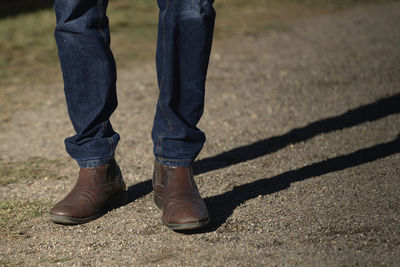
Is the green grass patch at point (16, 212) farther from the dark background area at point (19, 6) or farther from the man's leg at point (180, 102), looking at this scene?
the dark background area at point (19, 6)

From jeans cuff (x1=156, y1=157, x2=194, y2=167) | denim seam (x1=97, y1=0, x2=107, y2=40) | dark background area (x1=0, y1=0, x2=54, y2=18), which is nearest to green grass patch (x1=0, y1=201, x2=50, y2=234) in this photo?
jeans cuff (x1=156, y1=157, x2=194, y2=167)

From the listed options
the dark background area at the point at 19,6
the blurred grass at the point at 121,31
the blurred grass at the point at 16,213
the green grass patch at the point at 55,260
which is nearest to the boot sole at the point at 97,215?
the blurred grass at the point at 16,213

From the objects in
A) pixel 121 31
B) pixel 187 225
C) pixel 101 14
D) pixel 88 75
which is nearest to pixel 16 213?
pixel 88 75

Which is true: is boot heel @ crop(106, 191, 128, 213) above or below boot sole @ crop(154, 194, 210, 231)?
below

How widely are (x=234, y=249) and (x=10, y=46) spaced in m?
4.95

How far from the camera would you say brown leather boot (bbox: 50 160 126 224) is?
244 centimetres

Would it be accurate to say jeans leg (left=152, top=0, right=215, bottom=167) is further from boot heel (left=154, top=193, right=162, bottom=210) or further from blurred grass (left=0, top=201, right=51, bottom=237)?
blurred grass (left=0, top=201, right=51, bottom=237)

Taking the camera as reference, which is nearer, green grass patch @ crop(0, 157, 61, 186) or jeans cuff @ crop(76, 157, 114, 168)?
jeans cuff @ crop(76, 157, 114, 168)

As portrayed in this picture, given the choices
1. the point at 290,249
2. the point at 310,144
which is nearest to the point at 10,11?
the point at 310,144

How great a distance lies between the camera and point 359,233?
2.25 meters

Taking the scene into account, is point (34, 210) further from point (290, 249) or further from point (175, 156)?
point (290, 249)

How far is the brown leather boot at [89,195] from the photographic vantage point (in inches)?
96.0

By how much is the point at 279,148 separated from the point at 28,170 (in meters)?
1.37

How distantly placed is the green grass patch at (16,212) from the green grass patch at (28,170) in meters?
0.36
